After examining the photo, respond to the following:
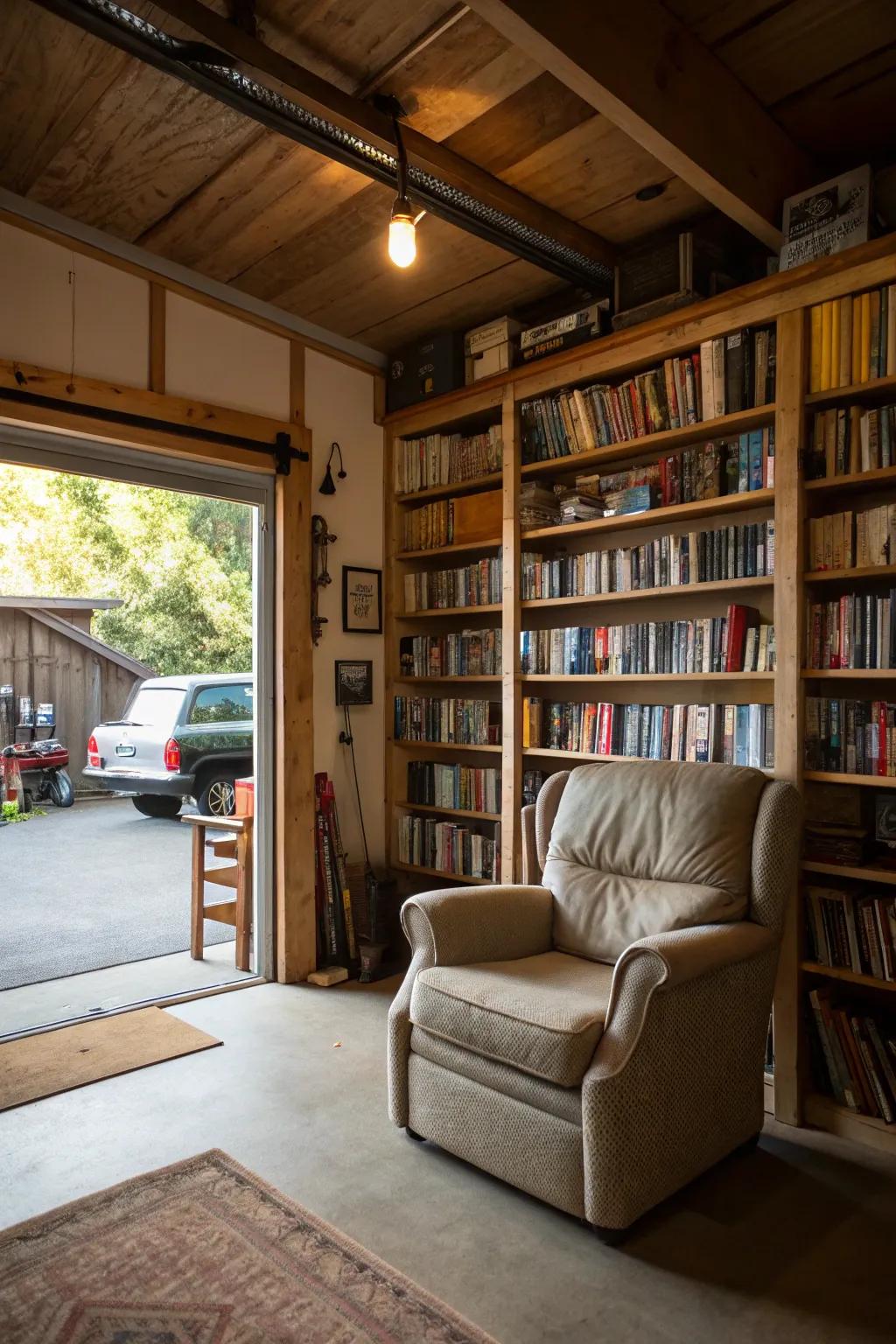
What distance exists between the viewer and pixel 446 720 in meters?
3.92

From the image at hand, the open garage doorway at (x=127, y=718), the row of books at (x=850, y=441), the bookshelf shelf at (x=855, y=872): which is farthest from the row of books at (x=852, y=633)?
the open garage doorway at (x=127, y=718)

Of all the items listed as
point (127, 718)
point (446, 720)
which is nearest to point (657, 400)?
point (446, 720)

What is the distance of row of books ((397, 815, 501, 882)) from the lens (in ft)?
12.3

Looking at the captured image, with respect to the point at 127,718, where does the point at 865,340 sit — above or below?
above

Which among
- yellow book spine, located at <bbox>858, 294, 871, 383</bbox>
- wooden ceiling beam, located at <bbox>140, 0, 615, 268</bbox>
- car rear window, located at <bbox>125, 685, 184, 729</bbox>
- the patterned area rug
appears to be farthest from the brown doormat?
yellow book spine, located at <bbox>858, 294, 871, 383</bbox>

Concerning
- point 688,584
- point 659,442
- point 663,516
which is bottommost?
point 688,584

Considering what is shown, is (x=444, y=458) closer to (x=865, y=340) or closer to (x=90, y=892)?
(x=865, y=340)

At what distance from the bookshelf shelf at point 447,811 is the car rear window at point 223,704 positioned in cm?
84

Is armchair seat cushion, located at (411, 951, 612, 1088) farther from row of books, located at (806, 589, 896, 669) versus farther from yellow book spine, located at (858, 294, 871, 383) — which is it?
yellow book spine, located at (858, 294, 871, 383)

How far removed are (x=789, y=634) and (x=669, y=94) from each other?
1497 mm

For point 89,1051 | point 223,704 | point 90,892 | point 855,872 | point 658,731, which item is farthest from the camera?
point 90,892

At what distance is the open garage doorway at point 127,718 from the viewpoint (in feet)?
10.5

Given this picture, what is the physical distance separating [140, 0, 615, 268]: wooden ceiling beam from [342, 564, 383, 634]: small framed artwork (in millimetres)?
1649

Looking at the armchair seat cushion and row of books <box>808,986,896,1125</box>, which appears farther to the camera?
row of books <box>808,986,896,1125</box>
